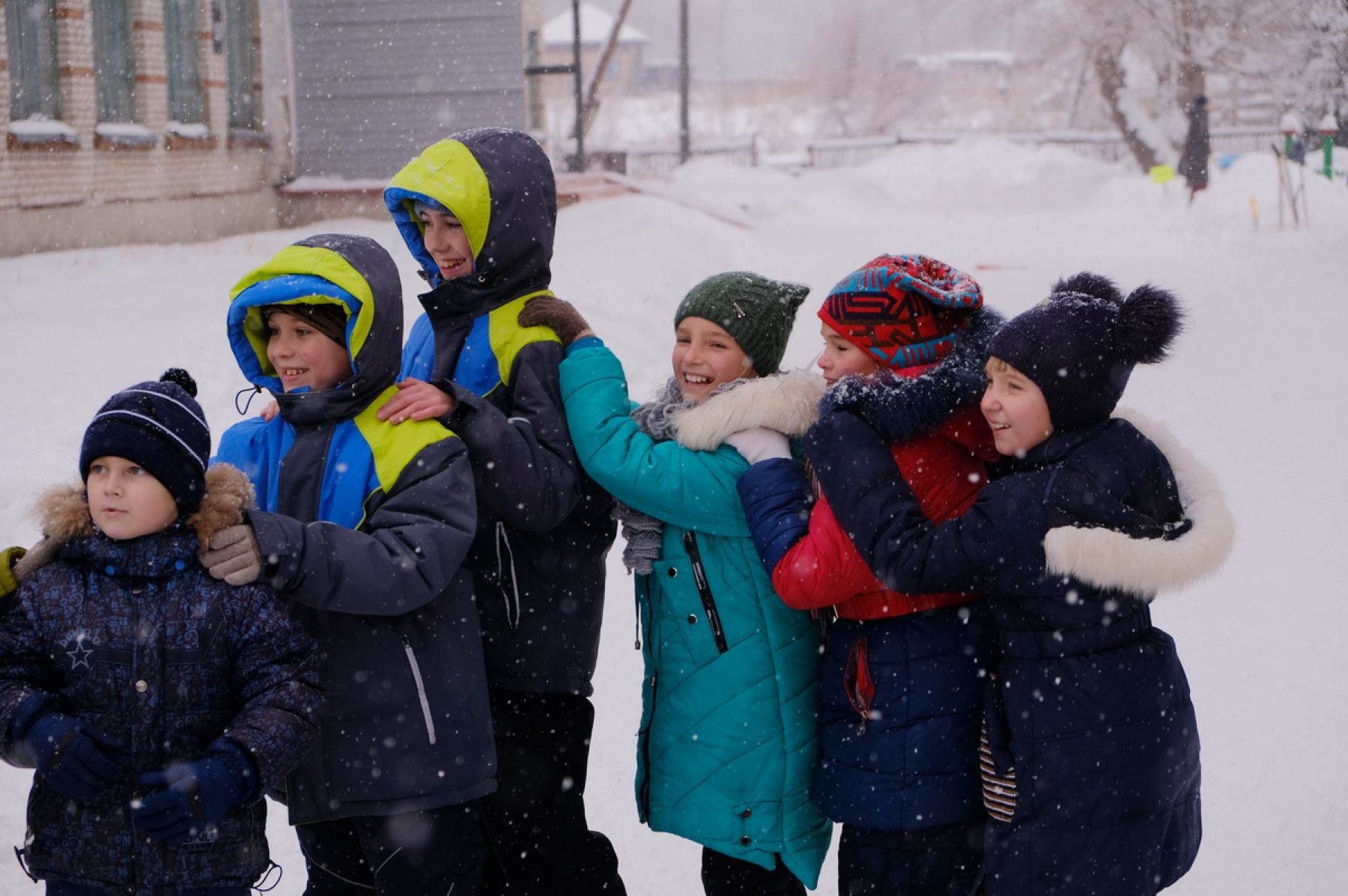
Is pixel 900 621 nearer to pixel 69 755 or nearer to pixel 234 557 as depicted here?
pixel 234 557

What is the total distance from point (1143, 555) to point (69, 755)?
1844 mm

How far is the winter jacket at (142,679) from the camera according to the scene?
2305 mm

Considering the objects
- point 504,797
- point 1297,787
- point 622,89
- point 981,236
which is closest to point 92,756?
point 504,797

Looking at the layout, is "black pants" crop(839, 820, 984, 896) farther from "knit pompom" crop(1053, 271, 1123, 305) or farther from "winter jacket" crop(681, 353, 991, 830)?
"knit pompom" crop(1053, 271, 1123, 305)

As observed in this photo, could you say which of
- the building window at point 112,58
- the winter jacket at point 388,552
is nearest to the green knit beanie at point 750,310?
the winter jacket at point 388,552

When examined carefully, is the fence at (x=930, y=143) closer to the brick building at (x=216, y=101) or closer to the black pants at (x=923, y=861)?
the brick building at (x=216, y=101)

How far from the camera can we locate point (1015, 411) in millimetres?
2447

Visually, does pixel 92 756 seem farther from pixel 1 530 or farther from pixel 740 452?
pixel 1 530

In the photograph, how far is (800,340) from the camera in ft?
38.4

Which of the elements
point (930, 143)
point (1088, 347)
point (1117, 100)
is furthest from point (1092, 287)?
point (930, 143)

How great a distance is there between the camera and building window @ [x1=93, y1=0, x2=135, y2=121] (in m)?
13.5

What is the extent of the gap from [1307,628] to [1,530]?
17.6 ft

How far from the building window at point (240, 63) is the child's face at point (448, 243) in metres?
14.8

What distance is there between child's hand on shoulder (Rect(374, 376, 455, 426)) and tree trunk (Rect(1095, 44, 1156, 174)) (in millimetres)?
35466
